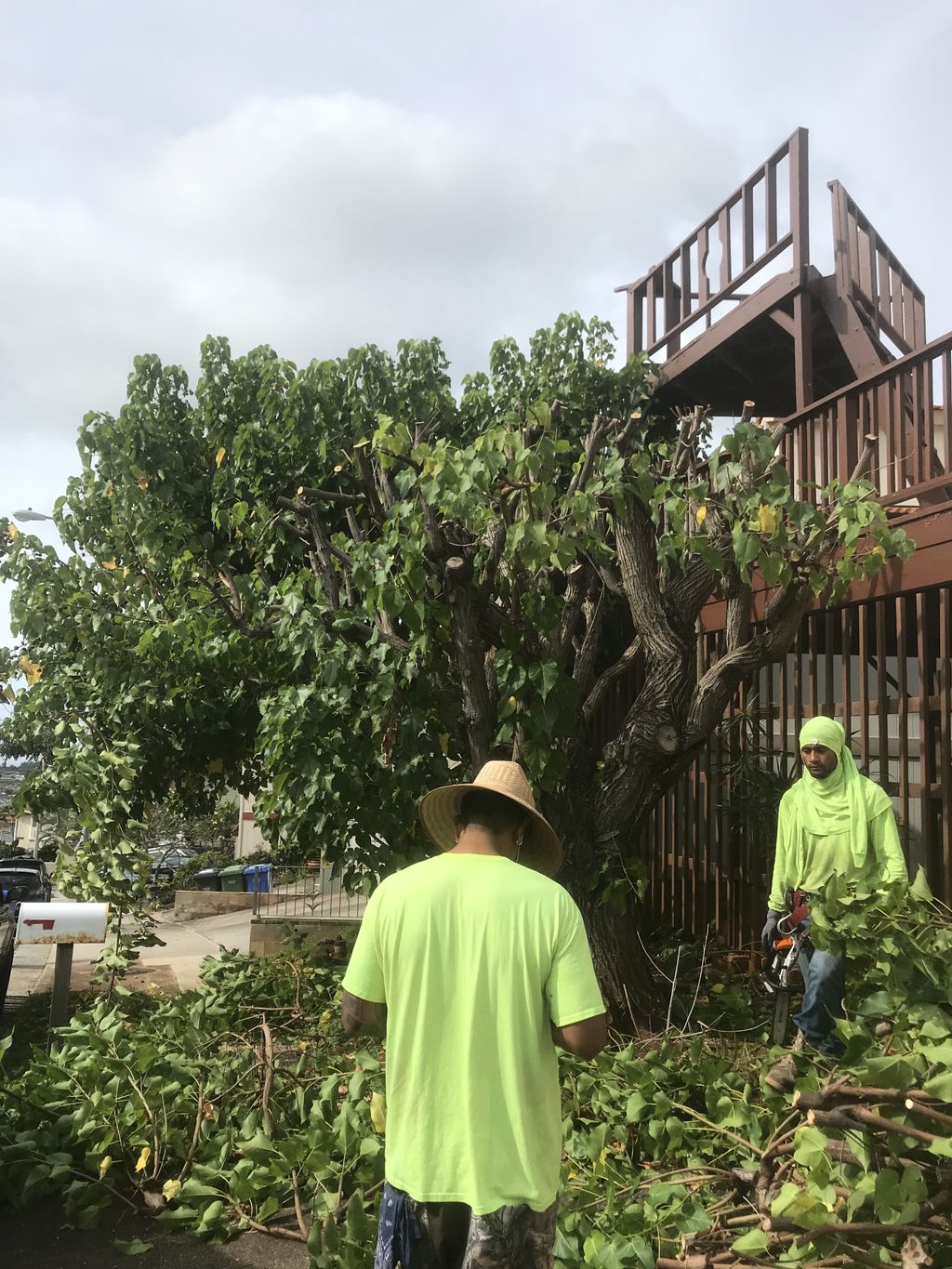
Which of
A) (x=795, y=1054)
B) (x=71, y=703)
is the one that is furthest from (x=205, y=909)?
(x=795, y=1054)

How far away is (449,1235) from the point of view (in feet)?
7.79

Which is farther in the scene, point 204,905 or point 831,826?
point 204,905

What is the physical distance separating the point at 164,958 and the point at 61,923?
8.01 m

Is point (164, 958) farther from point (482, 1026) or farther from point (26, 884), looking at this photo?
point (482, 1026)

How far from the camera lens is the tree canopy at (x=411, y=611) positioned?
5.61 m

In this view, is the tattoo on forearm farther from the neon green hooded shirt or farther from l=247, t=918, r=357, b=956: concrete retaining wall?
l=247, t=918, r=357, b=956: concrete retaining wall

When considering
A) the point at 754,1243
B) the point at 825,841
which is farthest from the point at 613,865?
the point at 754,1243

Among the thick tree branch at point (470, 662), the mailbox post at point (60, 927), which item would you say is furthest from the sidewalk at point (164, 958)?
the thick tree branch at point (470, 662)

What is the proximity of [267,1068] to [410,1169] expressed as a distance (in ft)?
9.35

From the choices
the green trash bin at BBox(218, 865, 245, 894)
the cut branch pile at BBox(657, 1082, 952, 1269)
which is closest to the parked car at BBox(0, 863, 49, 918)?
the green trash bin at BBox(218, 865, 245, 894)

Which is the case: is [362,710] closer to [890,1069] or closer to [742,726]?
[742,726]

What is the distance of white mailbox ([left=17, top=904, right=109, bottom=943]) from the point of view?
651 cm

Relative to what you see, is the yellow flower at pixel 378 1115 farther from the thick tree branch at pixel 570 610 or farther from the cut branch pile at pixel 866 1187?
the thick tree branch at pixel 570 610

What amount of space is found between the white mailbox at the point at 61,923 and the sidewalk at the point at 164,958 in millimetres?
2267
